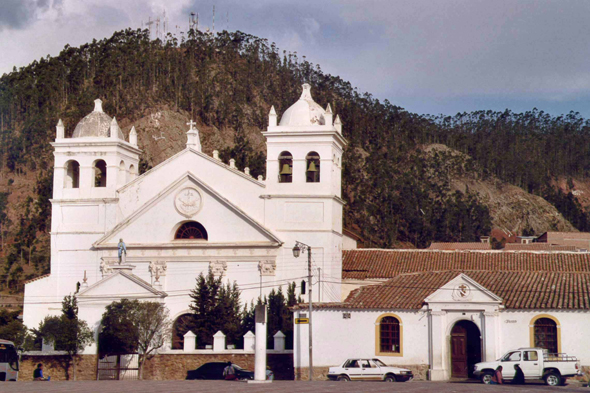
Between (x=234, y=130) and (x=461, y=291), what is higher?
(x=234, y=130)

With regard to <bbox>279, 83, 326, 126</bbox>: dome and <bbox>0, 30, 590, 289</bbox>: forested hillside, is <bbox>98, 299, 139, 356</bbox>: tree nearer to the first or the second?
<bbox>279, 83, 326, 126</bbox>: dome

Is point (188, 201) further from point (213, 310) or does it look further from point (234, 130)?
point (234, 130)

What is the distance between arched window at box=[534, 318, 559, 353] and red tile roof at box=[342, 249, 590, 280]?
11.1m

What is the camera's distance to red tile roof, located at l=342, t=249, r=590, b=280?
138 ft

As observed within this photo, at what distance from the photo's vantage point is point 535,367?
1067 inches

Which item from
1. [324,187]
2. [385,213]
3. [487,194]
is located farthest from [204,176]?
[487,194]

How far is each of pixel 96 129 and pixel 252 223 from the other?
9996 mm

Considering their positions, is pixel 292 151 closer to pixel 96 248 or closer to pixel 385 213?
pixel 96 248

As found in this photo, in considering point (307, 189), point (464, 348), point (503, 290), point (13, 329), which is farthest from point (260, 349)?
point (13, 329)

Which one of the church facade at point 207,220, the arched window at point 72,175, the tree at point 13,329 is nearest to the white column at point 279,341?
the church facade at point 207,220

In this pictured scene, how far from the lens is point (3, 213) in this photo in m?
82.8

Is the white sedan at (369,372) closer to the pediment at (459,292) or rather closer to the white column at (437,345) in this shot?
the white column at (437,345)

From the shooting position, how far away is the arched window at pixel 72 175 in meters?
43.0

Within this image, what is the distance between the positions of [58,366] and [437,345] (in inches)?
610
